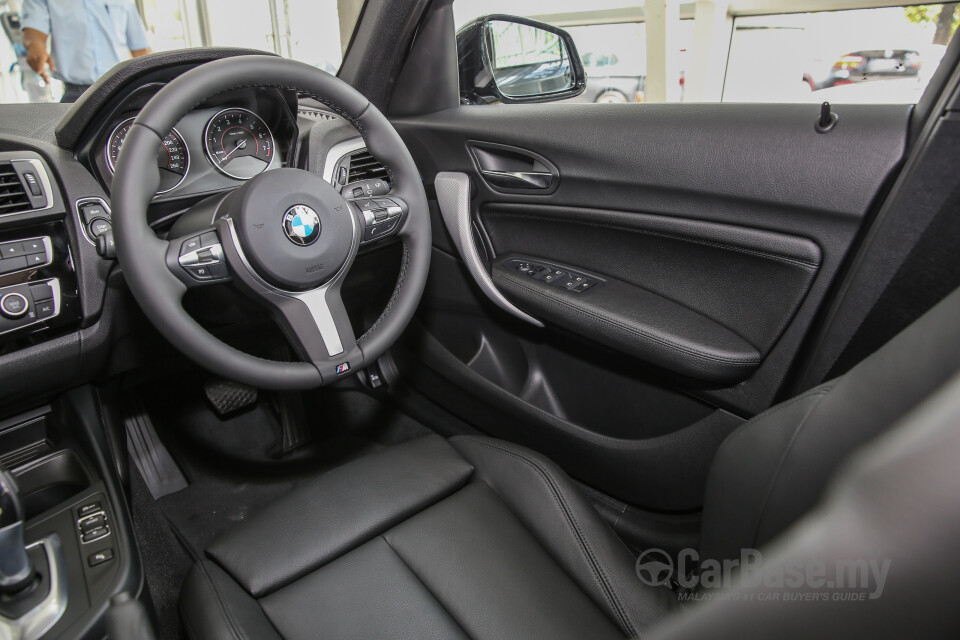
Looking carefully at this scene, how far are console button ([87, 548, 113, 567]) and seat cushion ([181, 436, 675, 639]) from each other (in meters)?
0.14

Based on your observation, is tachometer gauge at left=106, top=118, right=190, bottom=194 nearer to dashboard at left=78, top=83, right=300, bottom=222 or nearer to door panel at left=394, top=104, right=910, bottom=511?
dashboard at left=78, top=83, right=300, bottom=222

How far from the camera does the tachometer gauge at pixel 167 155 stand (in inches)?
47.2

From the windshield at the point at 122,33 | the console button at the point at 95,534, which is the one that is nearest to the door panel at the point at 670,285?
the windshield at the point at 122,33

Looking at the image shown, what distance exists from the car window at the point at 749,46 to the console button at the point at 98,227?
36.7 inches

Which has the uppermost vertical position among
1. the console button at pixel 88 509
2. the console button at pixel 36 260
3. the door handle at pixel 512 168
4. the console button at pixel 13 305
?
the door handle at pixel 512 168

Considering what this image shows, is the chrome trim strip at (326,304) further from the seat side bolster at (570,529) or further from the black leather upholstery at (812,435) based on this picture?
the black leather upholstery at (812,435)

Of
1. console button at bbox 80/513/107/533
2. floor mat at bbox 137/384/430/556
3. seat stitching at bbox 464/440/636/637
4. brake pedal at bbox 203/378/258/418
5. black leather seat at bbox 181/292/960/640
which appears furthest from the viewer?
brake pedal at bbox 203/378/258/418

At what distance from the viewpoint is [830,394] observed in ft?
2.33

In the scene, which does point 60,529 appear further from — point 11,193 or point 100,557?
point 11,193

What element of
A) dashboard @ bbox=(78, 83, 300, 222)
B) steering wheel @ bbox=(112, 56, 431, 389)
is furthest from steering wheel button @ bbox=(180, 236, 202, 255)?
dashboard @ bbox=(78, 83, 300, 222)

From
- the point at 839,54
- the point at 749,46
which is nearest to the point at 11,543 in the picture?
the point at 839,54

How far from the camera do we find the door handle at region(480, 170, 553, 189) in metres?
1.45

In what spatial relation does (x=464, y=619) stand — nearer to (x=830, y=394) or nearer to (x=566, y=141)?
(x=830, y=394)

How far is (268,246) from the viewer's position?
0.98 meters
